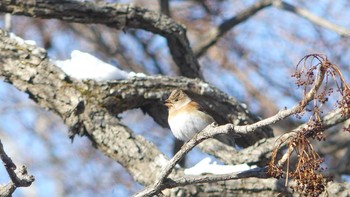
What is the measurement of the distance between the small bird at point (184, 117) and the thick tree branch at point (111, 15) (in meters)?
0.59

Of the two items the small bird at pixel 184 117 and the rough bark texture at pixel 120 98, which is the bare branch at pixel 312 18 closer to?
→ the rough bark texture at pixel 120 98

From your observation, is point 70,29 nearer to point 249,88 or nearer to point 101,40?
point 101,40

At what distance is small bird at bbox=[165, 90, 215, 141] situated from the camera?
517 centimetres

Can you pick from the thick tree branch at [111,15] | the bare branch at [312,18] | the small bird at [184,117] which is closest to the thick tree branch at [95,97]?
the small bird at [184,117]

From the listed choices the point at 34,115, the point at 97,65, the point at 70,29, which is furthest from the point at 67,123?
the point at 34,115

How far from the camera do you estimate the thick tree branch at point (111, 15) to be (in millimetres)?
5340

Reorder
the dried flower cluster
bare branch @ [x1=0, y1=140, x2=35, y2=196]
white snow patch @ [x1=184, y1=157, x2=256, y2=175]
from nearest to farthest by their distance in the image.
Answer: the dried flower cluster → bare branch @ [x1=0, y1=140, x2=35, y2=196] → white snow patch @ [x1=184, y1=157, x2=256, y2=175]

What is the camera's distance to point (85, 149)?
1123cm

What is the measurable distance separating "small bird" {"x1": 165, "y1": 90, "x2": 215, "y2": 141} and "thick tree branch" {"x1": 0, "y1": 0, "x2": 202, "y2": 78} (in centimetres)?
59

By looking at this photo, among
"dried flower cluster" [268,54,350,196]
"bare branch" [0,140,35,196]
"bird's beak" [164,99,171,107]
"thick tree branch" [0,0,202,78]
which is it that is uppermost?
"thick tree branch" [0,0,202,78]

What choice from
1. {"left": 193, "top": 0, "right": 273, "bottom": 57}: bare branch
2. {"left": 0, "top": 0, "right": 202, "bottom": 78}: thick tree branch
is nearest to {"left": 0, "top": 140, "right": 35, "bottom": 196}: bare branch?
{"left": 0, "top": 0, "right": 202, "bottom": 78}: thick tree branch

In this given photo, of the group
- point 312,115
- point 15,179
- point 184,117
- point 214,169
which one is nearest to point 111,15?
point 184,117

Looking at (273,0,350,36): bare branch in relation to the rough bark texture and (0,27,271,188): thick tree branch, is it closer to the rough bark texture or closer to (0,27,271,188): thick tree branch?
the rough bark texture

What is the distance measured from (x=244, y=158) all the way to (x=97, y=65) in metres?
1.21
